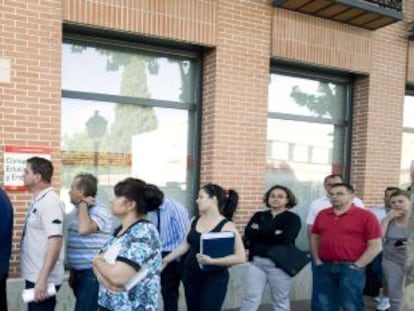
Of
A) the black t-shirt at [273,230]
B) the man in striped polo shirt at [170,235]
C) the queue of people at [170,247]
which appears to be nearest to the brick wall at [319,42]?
the queue of people at [170,247]

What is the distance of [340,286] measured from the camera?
5.16m

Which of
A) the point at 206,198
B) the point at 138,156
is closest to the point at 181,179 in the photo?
the point at 138,156

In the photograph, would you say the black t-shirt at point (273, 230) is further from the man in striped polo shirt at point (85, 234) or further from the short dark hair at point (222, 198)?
the man in striped polo shirt at point (85, 234)

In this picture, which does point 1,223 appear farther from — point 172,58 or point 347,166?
point 347,166

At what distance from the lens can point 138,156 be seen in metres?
6.77

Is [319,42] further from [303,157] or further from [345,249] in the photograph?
[345,249]

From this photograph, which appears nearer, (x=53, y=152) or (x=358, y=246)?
(x=358, y=246)

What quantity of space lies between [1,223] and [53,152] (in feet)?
6.26

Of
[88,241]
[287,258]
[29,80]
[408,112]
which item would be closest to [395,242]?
[287,258]

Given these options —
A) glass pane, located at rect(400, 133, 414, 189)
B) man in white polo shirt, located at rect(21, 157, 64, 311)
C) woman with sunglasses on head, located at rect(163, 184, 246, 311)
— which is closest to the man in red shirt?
woman with sunglasses on head, located at rect(163, 184, 246, 311)

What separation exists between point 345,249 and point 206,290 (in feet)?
5.05

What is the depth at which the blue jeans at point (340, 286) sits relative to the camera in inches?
200

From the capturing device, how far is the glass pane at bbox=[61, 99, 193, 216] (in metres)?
6.36

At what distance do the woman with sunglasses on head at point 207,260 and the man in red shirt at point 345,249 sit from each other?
1.16 m
